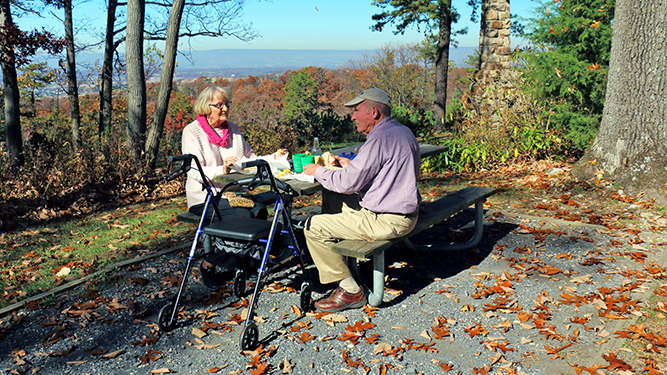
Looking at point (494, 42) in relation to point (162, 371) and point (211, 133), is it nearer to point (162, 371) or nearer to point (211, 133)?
point (211, 133)

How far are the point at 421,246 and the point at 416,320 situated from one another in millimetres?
1568

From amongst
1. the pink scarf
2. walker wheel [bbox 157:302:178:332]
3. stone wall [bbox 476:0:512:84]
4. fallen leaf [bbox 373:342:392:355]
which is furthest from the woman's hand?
stone wall [bbox 476:0:512:84]

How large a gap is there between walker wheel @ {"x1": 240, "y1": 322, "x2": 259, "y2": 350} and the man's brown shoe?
672 mm

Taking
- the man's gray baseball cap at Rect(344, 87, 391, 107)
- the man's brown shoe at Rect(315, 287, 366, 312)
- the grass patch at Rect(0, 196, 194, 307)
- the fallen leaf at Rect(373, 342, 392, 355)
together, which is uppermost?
the man's gray baseball cap at Rect(344, 87, 391, 107)

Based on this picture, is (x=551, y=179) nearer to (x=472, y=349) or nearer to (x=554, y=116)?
(x=554, y=116)

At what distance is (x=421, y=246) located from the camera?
5.29 m

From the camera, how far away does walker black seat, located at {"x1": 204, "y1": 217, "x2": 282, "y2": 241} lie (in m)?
3.49

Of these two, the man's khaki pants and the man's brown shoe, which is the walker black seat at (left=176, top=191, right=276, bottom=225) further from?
the man's brown shoe

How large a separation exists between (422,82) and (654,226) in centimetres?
3925

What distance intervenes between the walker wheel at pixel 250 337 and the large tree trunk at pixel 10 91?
663cm

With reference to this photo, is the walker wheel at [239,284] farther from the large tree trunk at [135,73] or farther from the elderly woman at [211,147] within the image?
the large tree trunk at [135,73]

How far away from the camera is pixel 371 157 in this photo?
362cm

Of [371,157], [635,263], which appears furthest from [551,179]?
[371,157]

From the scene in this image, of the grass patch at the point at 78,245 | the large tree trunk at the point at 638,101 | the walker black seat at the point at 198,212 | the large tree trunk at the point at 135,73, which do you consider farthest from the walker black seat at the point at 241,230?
the large tree trunk at the point at 135,73
